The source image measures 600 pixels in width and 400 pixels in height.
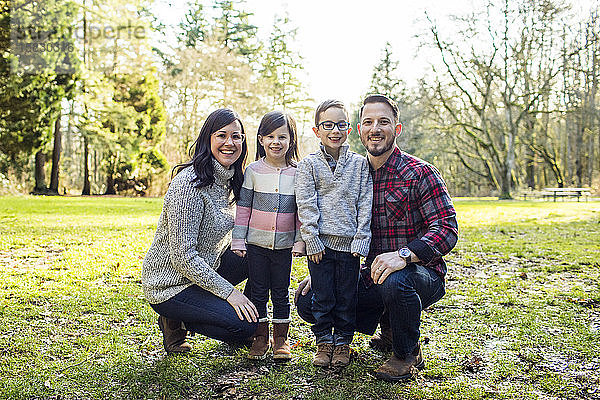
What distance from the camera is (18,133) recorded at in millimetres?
20516

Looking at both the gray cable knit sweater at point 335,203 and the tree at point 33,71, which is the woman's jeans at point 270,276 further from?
the tree at point 33,71

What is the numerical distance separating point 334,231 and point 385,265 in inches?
14.0

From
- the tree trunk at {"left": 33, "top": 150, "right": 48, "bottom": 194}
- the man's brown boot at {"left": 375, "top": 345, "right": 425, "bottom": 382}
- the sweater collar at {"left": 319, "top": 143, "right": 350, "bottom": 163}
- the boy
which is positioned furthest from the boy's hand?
the tree trunk at {"left": 33, "top": 150, "right": 48, "bottom": 194}

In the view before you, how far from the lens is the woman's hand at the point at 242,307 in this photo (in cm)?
311

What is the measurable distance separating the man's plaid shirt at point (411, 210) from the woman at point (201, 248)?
34.0 inches

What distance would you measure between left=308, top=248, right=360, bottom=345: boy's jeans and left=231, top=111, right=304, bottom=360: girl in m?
0.20

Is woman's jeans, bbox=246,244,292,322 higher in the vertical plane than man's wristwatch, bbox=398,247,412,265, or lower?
lower

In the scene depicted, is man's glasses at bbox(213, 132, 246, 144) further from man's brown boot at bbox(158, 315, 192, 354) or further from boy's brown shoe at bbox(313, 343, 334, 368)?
boy's brown shoe at bbox(313, 343, 334, 368)

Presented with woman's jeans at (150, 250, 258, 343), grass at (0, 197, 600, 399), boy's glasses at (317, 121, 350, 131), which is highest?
boy's glasses at (317, 121, 350, 131)

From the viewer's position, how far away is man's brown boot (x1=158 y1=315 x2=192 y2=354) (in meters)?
3.33

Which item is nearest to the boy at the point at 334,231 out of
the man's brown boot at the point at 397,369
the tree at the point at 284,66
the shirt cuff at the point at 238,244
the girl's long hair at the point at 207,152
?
the man's brown boot at the point at 397,369

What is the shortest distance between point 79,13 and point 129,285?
20503 millimetres

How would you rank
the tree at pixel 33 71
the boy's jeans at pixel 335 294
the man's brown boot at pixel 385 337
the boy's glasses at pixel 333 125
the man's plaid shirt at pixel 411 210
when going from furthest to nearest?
the tree at pixel 33 71 < the man's brown boot at pixel 385 337 < the boy's glasses at pixel 333 125 < the boy's jeans at pixel 335 294 < the man's plaid shirt at pixel 411 210

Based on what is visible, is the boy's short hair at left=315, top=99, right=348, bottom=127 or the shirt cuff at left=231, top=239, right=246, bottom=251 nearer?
the shirt cuff at left=231, top=239, right=246, bottom=251
